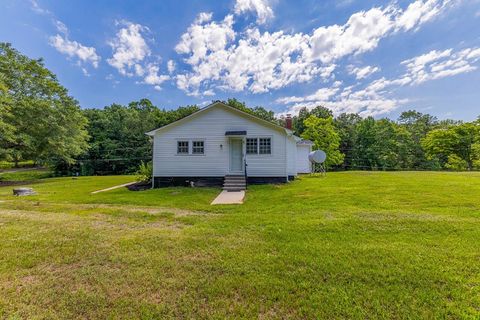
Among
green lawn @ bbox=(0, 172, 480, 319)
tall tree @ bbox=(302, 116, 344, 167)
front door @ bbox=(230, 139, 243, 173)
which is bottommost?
green lawn @ bbox=(0, 172, 480, 319)

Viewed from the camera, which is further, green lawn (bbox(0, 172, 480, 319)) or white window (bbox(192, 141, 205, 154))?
white window (bbox(192, 141, 205, 154))

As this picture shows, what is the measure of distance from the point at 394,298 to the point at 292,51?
17.8m

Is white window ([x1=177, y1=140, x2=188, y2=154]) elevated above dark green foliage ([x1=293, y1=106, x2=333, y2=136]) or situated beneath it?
situated beneath

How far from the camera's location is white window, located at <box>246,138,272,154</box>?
13367mm

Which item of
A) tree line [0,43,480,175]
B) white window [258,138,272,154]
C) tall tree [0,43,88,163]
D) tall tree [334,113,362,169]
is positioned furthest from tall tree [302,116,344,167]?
tall tree [0,43,88,163]

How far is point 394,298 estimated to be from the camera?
2.70 meters

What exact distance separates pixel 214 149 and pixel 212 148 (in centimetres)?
14

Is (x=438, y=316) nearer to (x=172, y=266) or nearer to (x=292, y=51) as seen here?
(x=172, y=266)

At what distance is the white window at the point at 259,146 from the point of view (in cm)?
1337

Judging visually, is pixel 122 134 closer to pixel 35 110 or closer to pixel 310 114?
pixel 35 110

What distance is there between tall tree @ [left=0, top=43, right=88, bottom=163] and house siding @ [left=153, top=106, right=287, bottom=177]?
12.4 metres

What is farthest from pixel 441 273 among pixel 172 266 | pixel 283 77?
pixel 283 77

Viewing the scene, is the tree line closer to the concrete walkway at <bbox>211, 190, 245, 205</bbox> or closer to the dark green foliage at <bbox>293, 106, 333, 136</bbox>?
the dark green foliage at <bbox>293, 106, 333, 136</bbox>

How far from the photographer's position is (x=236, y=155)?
1367 centimetres
